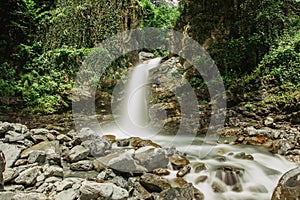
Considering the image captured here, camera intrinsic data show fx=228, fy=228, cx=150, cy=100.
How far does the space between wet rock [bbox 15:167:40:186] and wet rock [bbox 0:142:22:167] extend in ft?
2.30

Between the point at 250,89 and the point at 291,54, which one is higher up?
the point at 291,54

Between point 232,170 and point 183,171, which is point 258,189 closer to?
point 232,170

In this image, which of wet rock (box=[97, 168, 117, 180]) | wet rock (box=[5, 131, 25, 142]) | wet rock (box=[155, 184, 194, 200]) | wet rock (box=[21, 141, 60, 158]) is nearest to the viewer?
wet rock (box=[155, 184, 194, 200])

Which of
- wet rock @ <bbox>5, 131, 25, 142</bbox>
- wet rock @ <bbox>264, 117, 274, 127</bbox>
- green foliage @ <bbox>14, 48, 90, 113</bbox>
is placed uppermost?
green foliage @ <bbox>14, 48, 90, 113</bbox>

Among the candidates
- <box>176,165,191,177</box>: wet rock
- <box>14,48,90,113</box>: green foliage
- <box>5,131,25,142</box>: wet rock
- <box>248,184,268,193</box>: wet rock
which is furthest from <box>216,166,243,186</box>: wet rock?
<box>14,48,90,113</box>: green foliage

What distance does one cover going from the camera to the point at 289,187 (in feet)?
7.58

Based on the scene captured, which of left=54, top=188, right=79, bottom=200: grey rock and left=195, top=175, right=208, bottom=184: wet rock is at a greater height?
left=54, top=188, right=79, bottom=200: grey rock

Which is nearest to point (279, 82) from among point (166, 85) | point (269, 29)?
point (269, 29)

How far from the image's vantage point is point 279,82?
808cm

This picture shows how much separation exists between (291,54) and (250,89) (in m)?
1.80

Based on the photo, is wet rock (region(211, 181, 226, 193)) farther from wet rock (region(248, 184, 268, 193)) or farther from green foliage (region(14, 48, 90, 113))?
green foliage (region(14, 48, 90, 113))

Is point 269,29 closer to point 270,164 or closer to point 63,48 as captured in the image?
point 270,164

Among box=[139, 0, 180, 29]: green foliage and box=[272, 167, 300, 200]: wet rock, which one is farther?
box=[139, 0, 180, 29]: green foliage

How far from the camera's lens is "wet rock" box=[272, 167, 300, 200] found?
2.24 metres
